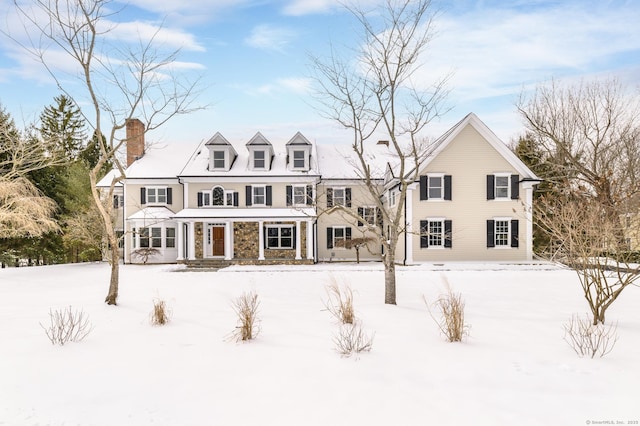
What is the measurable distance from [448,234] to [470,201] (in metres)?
2.43

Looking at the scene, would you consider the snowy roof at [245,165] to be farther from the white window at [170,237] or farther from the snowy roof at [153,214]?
the white window at [170,237]

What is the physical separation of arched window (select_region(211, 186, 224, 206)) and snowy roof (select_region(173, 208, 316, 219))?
1.61ft

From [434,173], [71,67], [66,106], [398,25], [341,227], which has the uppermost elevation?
[66,106]

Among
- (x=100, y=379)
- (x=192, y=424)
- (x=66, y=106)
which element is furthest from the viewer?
(x=66, y=106)

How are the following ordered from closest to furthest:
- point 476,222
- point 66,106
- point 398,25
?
point 398,25, point 476,222, point 66,106

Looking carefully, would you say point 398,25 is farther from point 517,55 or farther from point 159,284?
point 159,284

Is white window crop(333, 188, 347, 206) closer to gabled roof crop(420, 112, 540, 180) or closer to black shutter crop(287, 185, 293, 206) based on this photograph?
black shutter crop(287, 185, 293, 206)

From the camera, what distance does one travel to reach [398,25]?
33.6ft

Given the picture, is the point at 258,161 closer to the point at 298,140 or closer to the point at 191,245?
the point at 298,140

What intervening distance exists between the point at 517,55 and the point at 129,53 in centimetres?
1580

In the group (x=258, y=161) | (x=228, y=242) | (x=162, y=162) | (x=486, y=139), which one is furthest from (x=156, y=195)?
(x=486, y=139)

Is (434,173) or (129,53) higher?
(129,53)

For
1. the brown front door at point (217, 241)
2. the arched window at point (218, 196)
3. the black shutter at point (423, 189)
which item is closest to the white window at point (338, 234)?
the black shutter at point (423, 189)

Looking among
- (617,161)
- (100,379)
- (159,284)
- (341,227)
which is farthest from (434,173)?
(100,379)
